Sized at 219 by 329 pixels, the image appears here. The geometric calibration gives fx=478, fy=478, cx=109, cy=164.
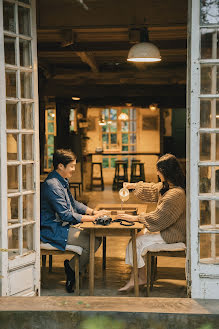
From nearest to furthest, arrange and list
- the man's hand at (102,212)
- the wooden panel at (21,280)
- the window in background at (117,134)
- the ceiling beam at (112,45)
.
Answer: the wooden panel at (21,280) → the man's hand at (102,212) → the ceiling beam at (112,45) → the window in background at (117,134)

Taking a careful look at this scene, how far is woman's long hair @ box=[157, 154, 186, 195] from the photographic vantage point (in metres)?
4.57

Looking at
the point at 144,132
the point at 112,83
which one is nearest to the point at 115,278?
the point at 112,83

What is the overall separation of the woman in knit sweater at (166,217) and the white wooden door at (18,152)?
3.26 ft

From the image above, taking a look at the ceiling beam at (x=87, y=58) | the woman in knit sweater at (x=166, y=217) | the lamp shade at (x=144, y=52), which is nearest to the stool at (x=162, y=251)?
the woman in knit sweater at (x=166, y=217)

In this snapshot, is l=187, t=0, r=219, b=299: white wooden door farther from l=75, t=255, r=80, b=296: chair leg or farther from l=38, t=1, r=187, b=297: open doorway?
l=75, t=255, r=80, b=296: chair leg

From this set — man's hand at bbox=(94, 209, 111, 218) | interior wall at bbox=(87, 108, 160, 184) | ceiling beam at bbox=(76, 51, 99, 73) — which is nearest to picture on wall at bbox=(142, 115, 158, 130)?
interior wall at bbox=(87, 108, 160, 184)

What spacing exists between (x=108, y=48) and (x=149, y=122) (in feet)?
36.6

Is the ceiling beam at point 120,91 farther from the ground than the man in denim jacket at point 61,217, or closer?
farther from the ground

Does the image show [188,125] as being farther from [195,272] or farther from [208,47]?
[195,272]

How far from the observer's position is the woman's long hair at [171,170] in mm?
4566

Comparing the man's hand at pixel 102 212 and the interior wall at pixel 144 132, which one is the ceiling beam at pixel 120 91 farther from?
the man's hand at pixel 102 212

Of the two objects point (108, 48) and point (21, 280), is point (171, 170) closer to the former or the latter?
point (21, 280)

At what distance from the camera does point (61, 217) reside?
179 inches

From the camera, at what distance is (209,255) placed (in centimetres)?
379
